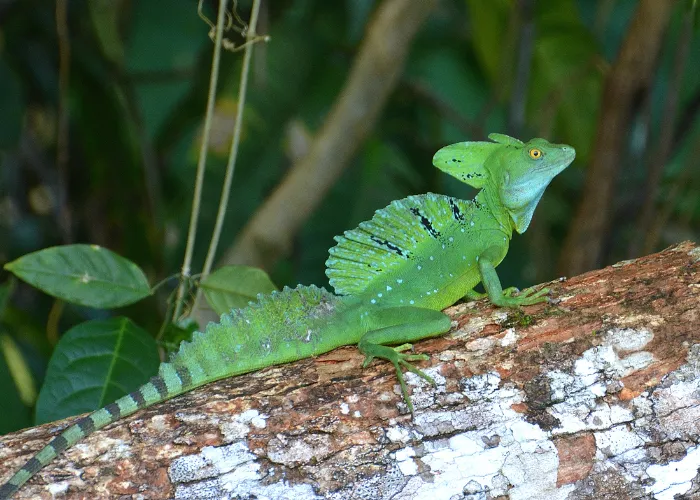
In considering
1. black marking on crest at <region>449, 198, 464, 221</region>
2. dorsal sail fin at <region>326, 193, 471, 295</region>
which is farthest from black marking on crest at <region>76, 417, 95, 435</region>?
black marking on crest at <region>449, 198, 464, 221</region>

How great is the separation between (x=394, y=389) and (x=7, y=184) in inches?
159

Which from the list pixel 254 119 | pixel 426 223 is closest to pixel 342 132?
pixel 254 119

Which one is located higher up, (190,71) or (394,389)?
(190,71)

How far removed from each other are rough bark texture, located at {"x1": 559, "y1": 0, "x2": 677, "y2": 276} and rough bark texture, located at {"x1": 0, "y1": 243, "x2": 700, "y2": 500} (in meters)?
2.05

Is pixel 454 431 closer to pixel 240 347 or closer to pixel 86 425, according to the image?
pixel 240 347

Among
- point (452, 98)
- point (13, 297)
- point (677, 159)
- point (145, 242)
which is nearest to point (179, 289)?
point (145, 242)

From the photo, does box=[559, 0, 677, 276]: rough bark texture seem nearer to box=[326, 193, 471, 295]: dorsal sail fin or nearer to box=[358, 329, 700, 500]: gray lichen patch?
box=[326, 193, 471, 295]: dorsal sail fin

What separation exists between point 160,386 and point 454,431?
3.06 feet

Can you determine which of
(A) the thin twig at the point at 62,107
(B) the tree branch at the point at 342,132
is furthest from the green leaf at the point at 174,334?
(A) the thin twig at the point at 62,107

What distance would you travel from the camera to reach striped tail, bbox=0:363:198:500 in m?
2.04

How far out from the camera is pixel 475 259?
3.04m

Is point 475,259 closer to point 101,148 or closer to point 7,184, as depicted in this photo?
point 101,148

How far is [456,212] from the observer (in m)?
3.10

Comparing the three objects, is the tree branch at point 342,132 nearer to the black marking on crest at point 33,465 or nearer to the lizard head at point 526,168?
the lizard head at point 526,168
